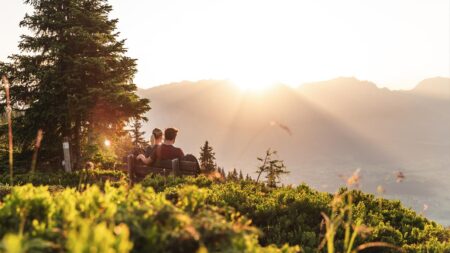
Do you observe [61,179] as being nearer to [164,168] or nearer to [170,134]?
[164,168]

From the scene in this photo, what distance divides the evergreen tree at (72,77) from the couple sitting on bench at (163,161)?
817 centimetres

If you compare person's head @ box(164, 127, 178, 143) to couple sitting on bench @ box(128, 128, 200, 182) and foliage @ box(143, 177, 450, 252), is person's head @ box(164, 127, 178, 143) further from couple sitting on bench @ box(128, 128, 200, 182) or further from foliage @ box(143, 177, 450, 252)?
foliage @ box(143, 177, 450, 252)

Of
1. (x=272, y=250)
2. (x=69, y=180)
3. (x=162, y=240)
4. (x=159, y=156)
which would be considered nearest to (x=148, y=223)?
(x=162, y=240)

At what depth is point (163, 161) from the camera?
38.6 feet

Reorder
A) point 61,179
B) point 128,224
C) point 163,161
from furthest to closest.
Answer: point 61,179, point 163,161, point 128,224

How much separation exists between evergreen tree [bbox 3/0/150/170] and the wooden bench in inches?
322

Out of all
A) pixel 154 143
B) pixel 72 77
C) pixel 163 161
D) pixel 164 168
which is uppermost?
pixel 72 77

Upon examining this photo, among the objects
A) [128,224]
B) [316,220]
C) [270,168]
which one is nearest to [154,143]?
[316,220]

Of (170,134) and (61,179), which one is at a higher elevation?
(170,134)

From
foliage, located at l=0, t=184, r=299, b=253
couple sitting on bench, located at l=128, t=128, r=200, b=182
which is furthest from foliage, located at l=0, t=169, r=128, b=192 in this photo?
→ foliage, located at l=0, t=184, r=299, b=253

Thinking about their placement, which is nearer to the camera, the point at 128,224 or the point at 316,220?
the point at 128,224

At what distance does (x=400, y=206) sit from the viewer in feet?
27.0

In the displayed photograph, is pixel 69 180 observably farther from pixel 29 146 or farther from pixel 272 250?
pixel 272 250

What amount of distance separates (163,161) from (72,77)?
10.8 metres
